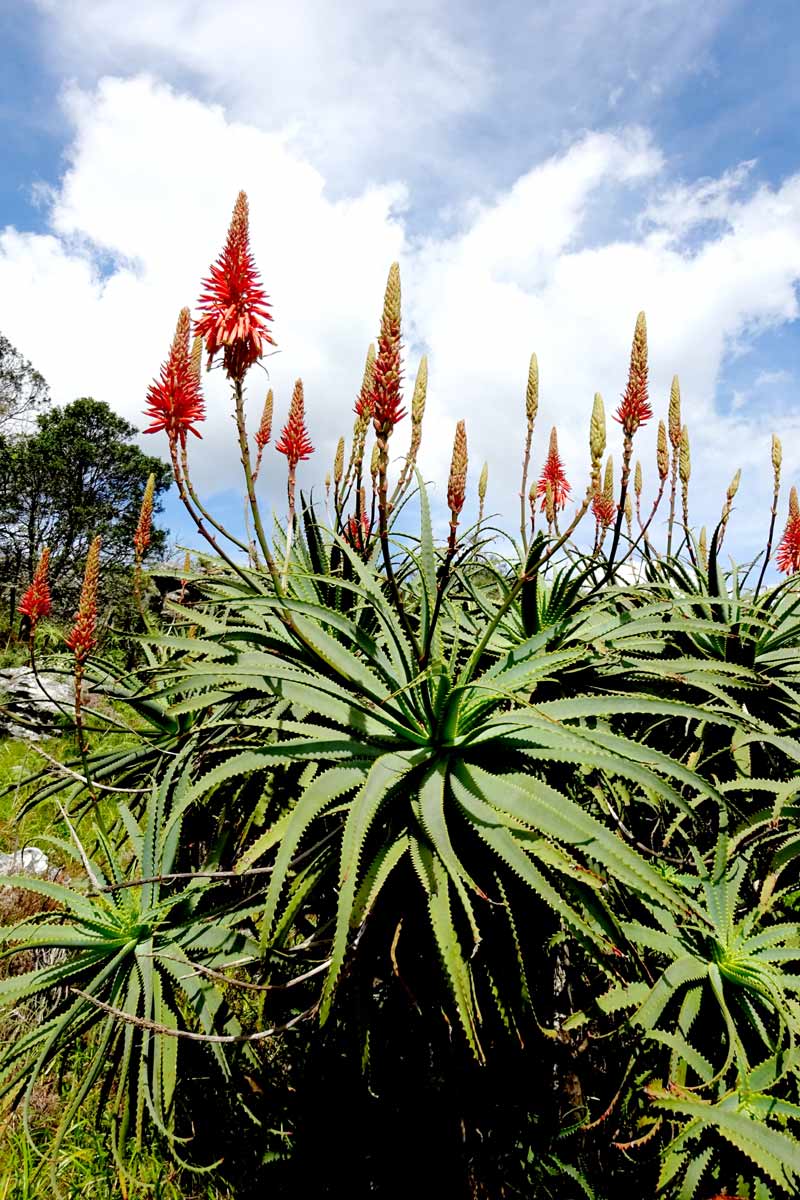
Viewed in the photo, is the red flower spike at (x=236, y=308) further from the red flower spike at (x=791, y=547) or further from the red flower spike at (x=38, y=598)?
the red flower spike at (x=791, y=547)

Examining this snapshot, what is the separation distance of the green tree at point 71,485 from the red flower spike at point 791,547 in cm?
1832

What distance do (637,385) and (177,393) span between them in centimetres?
120

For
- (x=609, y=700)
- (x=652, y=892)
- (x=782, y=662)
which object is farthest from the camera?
(x=782, y=662)

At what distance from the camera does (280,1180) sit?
7.69 feet

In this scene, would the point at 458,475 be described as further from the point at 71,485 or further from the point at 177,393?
the point at 71,485

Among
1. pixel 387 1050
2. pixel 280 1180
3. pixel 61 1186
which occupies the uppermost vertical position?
pixel 387 1050

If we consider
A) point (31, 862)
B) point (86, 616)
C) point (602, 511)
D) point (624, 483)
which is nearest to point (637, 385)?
point (624, 483)

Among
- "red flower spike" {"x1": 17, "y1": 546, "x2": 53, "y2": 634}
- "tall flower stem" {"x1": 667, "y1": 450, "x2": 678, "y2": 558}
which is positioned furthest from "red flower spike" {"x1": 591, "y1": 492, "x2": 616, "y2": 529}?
"red flower spike" {"x1": 17, "y1": 546, "x2": 53, "y2": 634}

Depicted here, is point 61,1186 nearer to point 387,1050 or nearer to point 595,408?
point 387,1050

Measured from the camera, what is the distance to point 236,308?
1.68 m

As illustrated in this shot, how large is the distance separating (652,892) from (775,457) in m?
2.81

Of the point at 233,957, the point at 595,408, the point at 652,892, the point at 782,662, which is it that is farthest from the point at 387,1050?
the point at 595,408

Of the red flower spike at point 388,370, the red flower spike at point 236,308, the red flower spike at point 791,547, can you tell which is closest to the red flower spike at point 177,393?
the red flower spike at point 236,308

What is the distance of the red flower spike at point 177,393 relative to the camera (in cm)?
165
